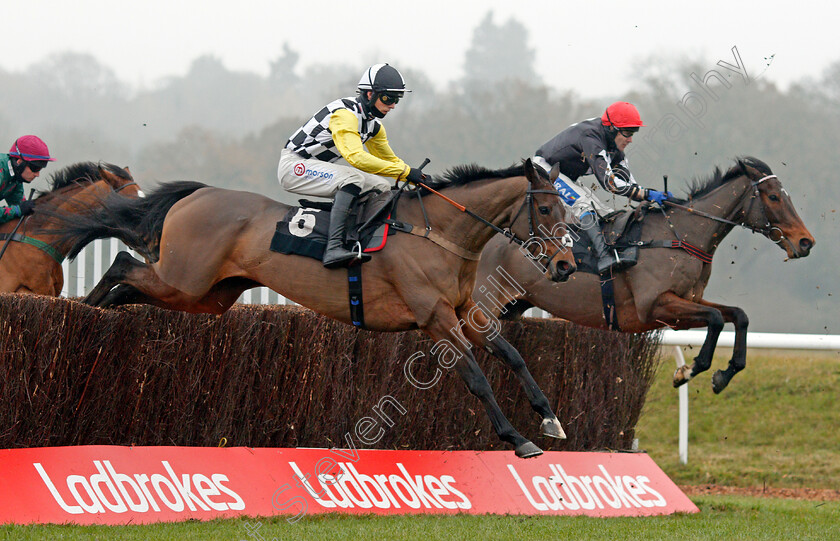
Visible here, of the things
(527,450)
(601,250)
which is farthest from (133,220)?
(601,250)

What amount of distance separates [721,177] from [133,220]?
4219 mm

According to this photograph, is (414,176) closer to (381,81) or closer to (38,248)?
(381,81)

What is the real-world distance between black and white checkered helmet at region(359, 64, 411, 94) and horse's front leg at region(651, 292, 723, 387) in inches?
101

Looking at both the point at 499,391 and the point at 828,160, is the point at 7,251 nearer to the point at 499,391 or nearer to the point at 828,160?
the point at 499,391

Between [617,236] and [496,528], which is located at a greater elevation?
[617,236]

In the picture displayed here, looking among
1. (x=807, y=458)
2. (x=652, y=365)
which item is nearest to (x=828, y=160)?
(x=807, y=458)

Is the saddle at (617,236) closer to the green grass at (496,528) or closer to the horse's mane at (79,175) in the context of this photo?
the green grass at (496,528)

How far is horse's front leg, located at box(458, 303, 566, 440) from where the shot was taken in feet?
16.4

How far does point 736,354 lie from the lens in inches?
250

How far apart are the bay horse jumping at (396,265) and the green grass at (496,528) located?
0.62 meters

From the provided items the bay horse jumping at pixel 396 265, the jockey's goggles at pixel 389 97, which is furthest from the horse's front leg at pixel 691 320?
the jockey's goggles at pixel 389 97

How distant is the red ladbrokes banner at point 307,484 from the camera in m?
4.85

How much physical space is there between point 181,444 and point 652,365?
409cm

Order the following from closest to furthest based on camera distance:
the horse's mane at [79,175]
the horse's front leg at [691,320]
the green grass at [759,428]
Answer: the horse's front leg at [691,320] → the horse's mane at [79,175] → the green grass at [759,428]
